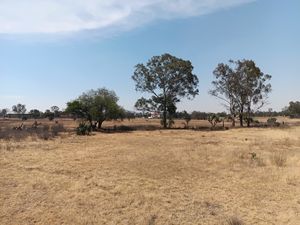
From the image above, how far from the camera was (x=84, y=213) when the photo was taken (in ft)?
31.3

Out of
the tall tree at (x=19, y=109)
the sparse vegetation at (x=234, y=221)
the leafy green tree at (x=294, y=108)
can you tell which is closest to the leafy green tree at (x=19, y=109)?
the tall tree at (x=19, y=109)

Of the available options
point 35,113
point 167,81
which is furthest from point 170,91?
point 35,113

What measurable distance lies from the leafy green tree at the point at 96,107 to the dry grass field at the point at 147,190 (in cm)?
3133

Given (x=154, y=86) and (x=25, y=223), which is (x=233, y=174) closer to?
(x=25, y=223)

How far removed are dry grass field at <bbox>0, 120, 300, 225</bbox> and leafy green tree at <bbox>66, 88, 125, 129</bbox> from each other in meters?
31.3

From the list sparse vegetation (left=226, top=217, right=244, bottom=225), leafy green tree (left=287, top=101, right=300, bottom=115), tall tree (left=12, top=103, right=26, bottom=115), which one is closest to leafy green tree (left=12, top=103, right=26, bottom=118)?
tall tree (left=12, top=103, right=26, bottom=115)

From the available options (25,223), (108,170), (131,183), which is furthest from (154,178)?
(25,223)

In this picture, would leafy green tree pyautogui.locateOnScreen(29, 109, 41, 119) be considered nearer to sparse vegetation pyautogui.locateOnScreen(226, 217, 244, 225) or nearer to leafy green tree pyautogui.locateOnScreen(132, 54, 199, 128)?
leafy green tree pyautogui.locateOnScreen(132, 54, 199, 128)

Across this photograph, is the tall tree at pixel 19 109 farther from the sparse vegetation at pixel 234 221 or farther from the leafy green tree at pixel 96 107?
the sparse vegetation at pixel 234 221

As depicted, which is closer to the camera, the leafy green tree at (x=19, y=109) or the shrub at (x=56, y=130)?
the shrub at (x=56, y=130)

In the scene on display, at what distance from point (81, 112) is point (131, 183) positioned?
39.6 meters

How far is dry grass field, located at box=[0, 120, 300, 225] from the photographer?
9475 mm

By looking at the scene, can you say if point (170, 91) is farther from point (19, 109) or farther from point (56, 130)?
point (19, 109)

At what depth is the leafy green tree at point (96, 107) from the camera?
1950 inches
